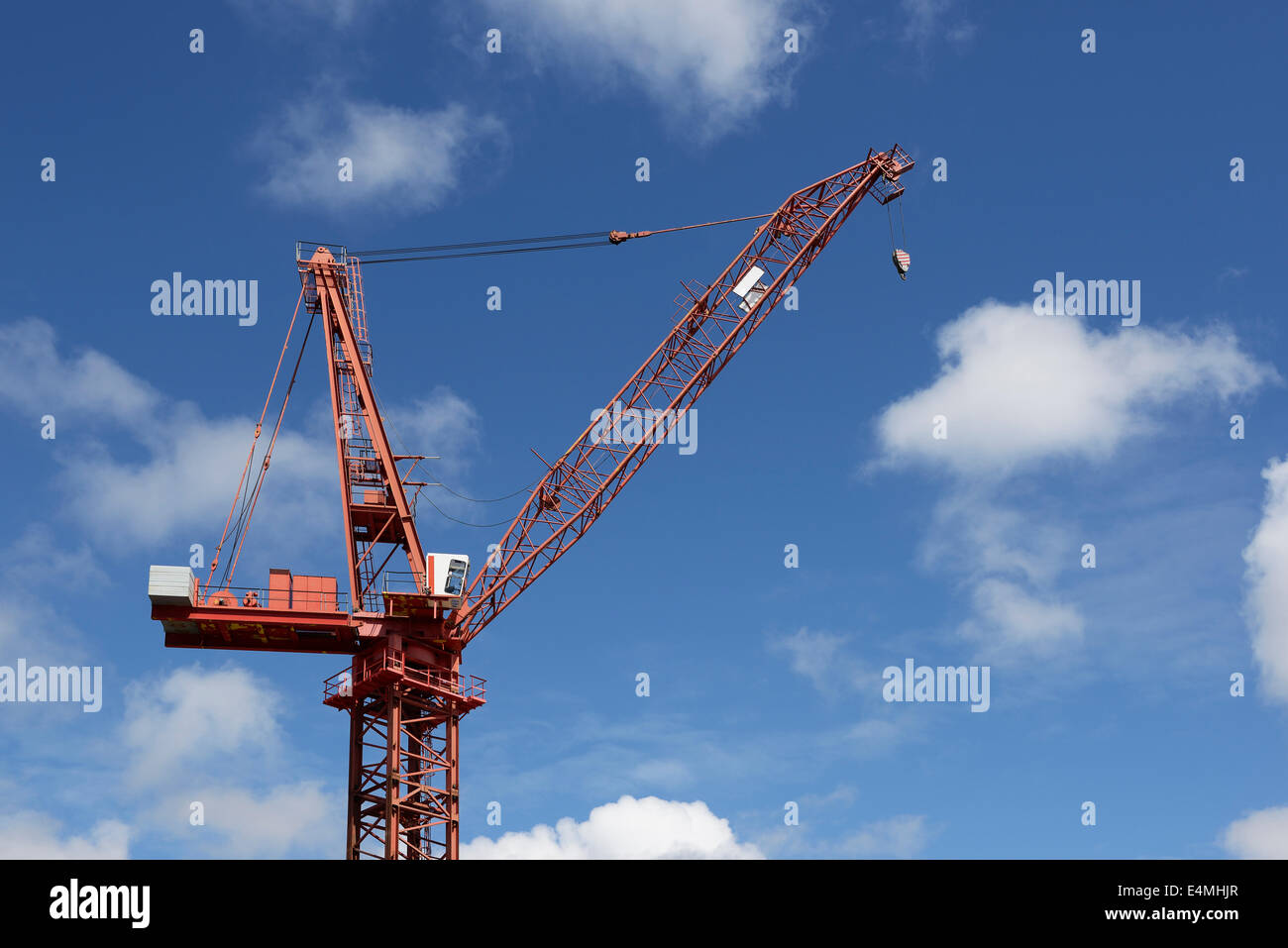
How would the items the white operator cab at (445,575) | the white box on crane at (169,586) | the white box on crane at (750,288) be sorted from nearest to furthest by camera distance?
the white box on crane at (169,586)
the white operator cab at (445,575)
the white box on crane at (750,288)

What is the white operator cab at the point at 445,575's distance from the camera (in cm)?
8512

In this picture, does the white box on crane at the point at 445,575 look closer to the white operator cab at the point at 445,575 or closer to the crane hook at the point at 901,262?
the white operator cab at the point at 445,575

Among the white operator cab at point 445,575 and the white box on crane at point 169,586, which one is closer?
the white box on crane at point 169,586

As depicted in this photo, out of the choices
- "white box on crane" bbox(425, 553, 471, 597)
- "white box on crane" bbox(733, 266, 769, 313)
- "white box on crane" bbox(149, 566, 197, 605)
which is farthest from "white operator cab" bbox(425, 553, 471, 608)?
"white box on crane" bbox(733, 266, 769, 313)

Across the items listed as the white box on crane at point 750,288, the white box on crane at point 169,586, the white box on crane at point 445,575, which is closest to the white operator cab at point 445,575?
the white box on crane at point 445,575

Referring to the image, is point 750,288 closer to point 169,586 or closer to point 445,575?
point 445,575

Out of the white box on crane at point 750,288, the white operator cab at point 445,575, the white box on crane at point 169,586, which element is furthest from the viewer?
the white box on crane at point 750,288
